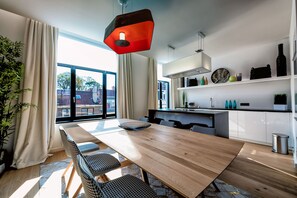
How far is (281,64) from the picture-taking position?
10.1 feet

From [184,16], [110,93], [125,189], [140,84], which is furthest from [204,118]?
[110,93]

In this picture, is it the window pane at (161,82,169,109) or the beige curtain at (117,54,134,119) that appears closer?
the beige curtain at (117,54,134,119)

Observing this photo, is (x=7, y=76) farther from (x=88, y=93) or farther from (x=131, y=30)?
(x=131, y=30)

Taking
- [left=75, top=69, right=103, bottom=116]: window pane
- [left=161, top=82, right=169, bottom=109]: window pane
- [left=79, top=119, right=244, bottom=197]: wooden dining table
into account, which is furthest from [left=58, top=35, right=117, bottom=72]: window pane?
[left=79, top=119, right=244, bottom=197]: wooden dining table

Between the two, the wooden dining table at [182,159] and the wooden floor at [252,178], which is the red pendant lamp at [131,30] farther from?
the wooden floor at [252,178]

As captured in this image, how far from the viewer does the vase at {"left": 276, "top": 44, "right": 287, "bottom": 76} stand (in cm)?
306

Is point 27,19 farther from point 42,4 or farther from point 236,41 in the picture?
point 236,41

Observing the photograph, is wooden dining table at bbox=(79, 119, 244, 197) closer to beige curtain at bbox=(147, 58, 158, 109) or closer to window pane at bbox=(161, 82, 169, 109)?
beige curtain at bbox=(147, 58, 158, 109)

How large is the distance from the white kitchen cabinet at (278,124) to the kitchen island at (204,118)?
124 cm

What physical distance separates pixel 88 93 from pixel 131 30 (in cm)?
254

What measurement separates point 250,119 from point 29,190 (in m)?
4.60

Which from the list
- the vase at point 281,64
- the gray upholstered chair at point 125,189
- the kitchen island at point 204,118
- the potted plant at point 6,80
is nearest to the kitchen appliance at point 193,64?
the kitchen island at point 204,118

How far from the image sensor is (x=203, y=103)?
15.8ft

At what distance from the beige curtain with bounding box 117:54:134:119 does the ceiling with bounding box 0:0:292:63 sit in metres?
0.89
